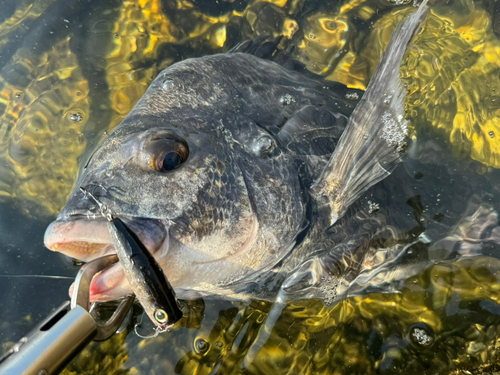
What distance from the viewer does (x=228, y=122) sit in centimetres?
226

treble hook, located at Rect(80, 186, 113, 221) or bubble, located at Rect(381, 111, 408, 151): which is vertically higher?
treble hook, located at Rect(80, 186, 113, 221)

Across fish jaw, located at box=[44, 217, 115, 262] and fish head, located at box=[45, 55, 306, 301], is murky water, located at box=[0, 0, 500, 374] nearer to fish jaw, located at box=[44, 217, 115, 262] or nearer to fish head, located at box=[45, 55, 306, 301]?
fish head, located at box=[45, 55, 306, 301]

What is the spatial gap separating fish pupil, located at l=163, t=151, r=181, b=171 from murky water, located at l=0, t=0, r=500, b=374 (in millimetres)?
1256

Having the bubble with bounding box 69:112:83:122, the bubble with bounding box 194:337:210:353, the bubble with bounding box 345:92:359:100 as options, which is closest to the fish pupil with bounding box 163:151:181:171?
the bubble with bounding box 194:337:210:353

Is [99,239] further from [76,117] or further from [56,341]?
[76,117]

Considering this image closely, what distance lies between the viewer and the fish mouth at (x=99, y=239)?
1.66 m

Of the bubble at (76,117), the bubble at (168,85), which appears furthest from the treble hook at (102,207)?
the bubble at (76,117)

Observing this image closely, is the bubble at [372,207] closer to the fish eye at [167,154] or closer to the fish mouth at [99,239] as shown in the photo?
the fish eye at [167,154]

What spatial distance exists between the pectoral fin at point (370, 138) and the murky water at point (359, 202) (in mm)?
342

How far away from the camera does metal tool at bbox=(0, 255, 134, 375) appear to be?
Answer: 4.25ft

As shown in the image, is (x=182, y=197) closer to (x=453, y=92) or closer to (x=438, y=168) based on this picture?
(x=438, y=168)

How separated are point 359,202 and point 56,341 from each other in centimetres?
200

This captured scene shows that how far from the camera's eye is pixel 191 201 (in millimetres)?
1900

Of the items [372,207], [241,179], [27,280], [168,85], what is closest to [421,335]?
[372,207]
